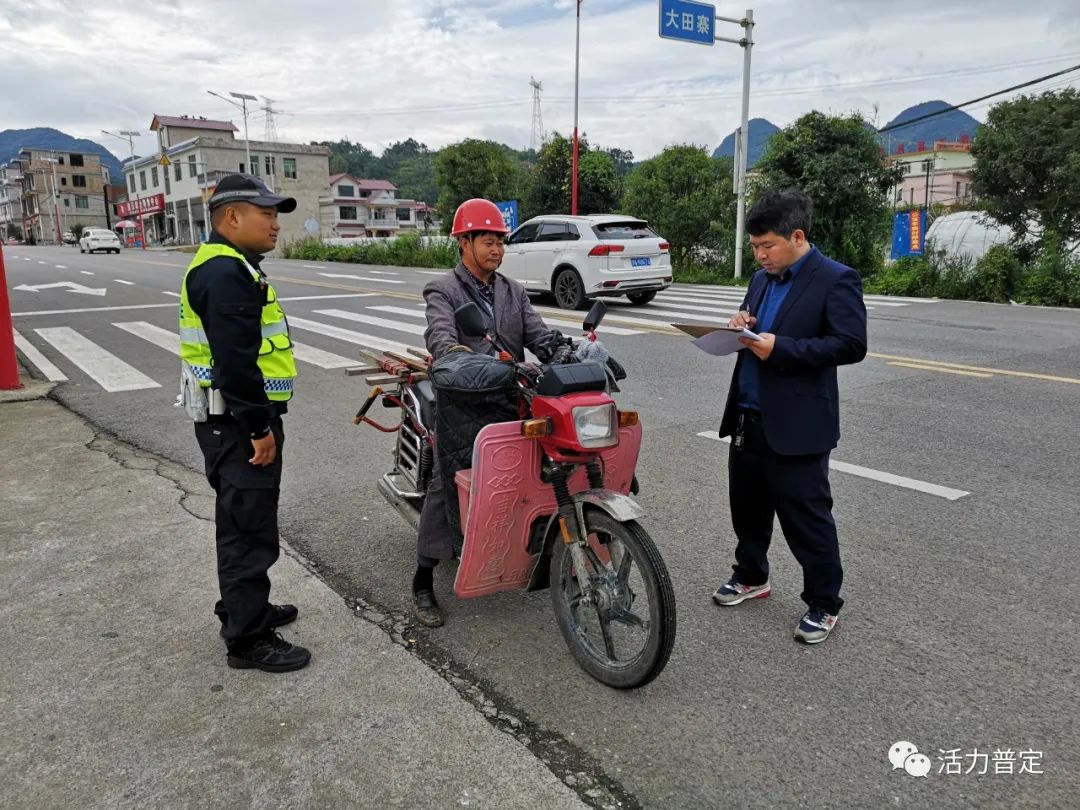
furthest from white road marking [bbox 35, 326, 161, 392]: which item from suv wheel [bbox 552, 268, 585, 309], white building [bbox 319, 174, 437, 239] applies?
white building [bbox 319, 174, 437, 239]

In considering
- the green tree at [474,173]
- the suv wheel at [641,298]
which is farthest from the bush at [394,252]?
the suv wheel at [641,298]

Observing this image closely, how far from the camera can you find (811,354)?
299cm

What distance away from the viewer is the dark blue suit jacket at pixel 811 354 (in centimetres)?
299

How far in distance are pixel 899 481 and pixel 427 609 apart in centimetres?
321

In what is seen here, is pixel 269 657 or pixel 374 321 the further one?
pixel 374 321

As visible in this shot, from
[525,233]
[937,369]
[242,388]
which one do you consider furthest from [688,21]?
[242,388]

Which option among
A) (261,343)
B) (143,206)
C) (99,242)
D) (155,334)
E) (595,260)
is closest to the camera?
(261,343)

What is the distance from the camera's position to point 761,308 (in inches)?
129

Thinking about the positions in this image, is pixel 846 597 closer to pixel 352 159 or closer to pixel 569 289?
pixel 569 289

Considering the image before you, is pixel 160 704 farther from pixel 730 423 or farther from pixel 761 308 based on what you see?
pixel 761 308

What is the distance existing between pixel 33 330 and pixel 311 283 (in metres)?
8.94

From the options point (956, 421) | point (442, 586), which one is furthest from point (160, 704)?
point (956, 421)

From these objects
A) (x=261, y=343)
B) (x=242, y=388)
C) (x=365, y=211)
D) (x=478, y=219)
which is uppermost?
(x=365, y=211)

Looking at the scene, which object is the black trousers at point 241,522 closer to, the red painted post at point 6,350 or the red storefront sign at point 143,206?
the red painted post at point 6,350
